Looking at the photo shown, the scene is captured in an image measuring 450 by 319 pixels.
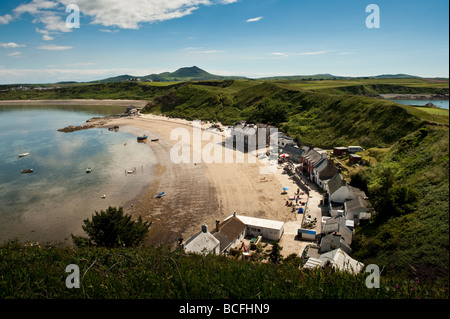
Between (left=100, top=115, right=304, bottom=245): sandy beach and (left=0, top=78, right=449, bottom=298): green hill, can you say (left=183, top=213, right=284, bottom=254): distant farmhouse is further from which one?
(left=0, top=78, right=449, bottom=298): green hill

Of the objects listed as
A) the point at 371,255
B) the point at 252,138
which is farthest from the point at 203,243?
the point at 252,138

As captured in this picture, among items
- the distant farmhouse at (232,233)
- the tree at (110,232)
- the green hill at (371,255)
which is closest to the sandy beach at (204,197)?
the distant farmhouse at (232,233)

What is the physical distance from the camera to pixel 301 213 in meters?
28.0

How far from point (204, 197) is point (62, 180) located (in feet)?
73.5

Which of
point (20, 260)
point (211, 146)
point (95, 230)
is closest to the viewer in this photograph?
point (20, 260)

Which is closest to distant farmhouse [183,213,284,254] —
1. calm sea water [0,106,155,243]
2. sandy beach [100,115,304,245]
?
sandy beach [100,115,304,245]

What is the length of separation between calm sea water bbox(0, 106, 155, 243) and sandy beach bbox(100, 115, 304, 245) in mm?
3498

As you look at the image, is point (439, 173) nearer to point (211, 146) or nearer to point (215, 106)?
point (211, 146)

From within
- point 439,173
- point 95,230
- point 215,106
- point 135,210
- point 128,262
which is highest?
point 215,106

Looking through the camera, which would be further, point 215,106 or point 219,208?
point 215,106

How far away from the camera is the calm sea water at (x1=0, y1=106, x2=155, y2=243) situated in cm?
2770

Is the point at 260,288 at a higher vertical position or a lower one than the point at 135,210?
higher

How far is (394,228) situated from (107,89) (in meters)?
209
